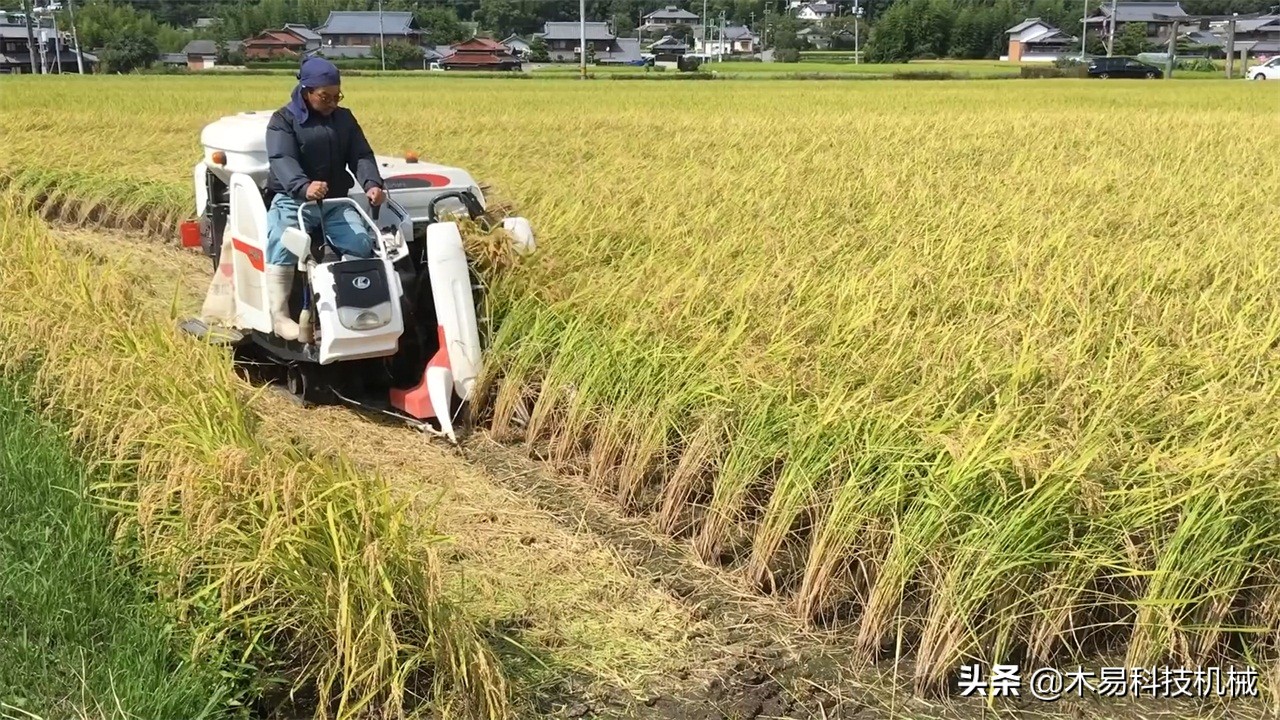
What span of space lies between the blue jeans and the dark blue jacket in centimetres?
9

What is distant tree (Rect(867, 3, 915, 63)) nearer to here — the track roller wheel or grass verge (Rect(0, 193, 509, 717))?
the track roller wheel

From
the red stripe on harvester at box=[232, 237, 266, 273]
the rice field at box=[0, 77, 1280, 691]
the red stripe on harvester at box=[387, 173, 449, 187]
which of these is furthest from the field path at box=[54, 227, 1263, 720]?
the red stripe on harvester at box=[387, 173, 449, 187]

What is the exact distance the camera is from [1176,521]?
257cm

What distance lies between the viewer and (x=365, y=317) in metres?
4.06

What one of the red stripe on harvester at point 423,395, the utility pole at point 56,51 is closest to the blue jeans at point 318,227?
the red stripe on harvester at point 423,395

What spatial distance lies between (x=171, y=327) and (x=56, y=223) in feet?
22.5

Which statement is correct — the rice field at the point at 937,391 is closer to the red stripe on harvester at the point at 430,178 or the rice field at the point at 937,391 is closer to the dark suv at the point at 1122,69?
the red stripe on harvester at the point at 430,178

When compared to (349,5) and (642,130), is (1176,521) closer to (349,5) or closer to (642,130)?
(642,130)

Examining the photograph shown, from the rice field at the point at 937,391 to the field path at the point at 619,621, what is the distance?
0.34 ft

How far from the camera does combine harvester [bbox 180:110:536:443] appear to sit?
4.11m

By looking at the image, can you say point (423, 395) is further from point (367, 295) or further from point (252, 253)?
point (252, 253)

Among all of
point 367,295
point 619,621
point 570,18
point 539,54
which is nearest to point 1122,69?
point 367,295

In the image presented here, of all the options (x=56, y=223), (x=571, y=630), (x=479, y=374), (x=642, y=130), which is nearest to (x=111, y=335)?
(x=479, y=374)

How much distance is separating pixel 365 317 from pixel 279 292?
593 millimetres
